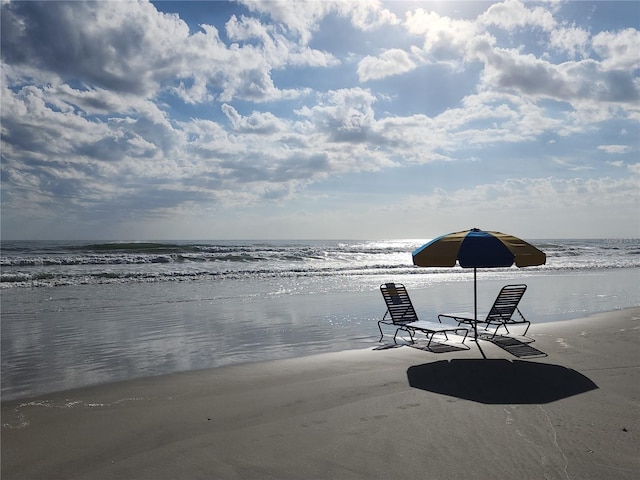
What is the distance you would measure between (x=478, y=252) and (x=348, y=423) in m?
3.95

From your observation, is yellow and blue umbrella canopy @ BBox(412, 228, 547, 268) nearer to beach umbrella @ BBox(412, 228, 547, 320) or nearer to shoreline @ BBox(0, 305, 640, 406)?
beach umbrella @ BBox(412, 228, 547, 320)

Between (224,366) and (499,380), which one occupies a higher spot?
(499,380)

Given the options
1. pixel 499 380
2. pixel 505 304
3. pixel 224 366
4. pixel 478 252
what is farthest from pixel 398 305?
pixel 224 366

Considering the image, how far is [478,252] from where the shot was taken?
764 cm

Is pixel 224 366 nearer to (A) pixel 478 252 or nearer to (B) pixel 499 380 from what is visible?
(B) pixel 499 380

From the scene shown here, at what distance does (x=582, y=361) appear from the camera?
7.22 m

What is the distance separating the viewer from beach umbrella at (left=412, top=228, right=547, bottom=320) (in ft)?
24.8

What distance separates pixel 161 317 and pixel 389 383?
8.23 m

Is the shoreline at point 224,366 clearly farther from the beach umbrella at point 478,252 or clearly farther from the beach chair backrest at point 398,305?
the beach umbrella at point 478,252

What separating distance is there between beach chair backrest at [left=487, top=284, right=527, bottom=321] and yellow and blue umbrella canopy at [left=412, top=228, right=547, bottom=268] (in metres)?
1.78

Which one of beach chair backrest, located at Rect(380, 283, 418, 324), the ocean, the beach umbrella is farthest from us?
beach chair backrest, located at Rect(380, 283, 418, 324)

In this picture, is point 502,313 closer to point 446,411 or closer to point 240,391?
point 446,411

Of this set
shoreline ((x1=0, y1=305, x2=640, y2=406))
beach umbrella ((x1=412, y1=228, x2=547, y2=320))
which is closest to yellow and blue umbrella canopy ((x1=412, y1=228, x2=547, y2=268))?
beach umbrella ((x1=412, y1=228, x2=547, y2=320))

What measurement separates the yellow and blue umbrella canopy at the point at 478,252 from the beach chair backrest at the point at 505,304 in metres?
1.78
